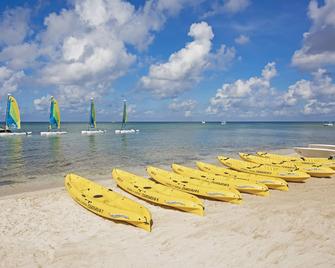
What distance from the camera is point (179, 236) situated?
8523 mm

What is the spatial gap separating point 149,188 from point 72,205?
335 cm

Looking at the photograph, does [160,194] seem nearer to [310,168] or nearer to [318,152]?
[310,168]

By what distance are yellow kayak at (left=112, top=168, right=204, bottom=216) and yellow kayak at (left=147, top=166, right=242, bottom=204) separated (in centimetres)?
104

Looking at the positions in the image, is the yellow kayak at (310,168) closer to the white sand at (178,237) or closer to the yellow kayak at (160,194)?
the white sand at (178,237)

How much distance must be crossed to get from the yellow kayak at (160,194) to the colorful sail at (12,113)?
49798 mm

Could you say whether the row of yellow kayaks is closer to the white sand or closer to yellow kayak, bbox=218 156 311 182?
yellow kayak, bbox=218 156 311 182

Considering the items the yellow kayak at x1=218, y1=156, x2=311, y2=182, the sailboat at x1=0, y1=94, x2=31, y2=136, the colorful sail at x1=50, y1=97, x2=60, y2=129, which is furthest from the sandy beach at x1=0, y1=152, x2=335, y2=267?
the sailboat at x1=0, y1=94, x2=31, y2=136

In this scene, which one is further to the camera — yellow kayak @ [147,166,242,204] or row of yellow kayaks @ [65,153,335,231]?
yellow kayak @ [147,166,242,204]

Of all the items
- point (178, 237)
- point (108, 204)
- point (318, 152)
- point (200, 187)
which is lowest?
point (178, 237)

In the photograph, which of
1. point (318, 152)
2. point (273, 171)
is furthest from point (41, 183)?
point (318, 152)

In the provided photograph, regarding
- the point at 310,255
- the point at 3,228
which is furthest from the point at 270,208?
the point at 3,228

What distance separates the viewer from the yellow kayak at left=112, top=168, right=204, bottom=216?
10.4 m

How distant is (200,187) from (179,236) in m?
4.37

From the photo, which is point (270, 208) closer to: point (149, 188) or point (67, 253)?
point (149, 188)
